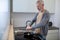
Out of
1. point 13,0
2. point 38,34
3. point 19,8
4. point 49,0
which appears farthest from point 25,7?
point 38,34

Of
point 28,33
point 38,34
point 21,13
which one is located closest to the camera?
point 38,34

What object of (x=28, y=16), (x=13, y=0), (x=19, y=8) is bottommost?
(x=28, y=16)

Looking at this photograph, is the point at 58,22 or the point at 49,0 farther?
the point at 58,22

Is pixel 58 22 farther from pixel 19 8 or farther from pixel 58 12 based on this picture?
pixel 19 8

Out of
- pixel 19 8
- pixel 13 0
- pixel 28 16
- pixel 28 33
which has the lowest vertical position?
pixel 28 33

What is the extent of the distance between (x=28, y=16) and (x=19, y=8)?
44 cm

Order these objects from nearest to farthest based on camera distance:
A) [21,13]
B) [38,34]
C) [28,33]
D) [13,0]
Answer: [38,34] → [28,33] → [13,0] → [21,13]

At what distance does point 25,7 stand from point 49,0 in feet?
2.19

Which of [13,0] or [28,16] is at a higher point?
[13,0]

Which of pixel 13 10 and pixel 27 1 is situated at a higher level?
pixel 27 1

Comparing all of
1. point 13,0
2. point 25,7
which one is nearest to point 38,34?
point 25,7

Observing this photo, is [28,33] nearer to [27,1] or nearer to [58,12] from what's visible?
[27,1]

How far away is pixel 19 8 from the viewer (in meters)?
3.22

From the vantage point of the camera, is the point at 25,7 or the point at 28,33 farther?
the point at 25,7
